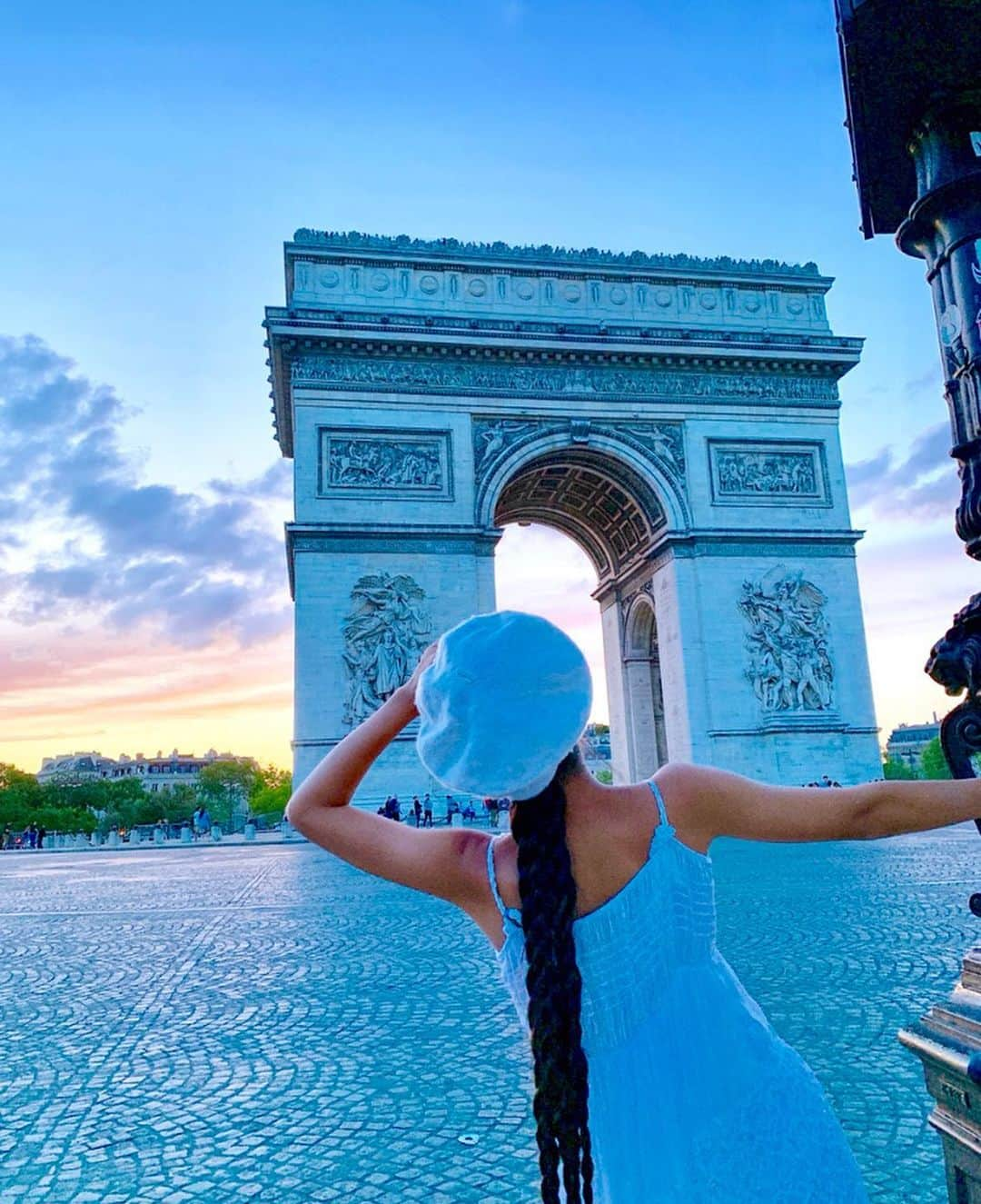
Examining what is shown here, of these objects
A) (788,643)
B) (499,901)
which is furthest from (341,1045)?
(788,643)

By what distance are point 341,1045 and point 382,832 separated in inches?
104

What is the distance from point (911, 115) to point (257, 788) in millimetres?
98136

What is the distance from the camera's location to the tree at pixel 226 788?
268ft

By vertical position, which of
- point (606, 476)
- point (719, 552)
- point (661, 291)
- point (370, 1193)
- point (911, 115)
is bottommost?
point (370, 1193)

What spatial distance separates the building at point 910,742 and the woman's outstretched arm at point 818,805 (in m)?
101

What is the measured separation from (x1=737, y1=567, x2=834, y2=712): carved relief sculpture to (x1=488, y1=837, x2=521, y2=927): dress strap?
20.1m

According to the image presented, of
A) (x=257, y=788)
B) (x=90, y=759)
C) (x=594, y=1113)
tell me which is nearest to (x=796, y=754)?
(x=594, y=1113)

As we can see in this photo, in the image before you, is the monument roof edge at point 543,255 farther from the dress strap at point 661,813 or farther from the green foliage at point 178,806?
the green foliage at point 178,806

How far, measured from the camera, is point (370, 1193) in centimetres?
223

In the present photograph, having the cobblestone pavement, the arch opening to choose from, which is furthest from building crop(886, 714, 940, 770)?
the cobblestone pavement

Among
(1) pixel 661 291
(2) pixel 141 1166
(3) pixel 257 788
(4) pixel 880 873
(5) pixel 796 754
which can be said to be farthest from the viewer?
(3) pixel 257 788

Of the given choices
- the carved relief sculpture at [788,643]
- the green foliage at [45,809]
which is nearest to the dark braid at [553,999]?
the carved relief sculpture at [788,643]

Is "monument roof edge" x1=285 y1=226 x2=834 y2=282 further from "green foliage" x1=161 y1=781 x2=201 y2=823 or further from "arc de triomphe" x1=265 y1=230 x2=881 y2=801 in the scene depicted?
"green foliage" x1=161 y1=781 x2=201 y2=823

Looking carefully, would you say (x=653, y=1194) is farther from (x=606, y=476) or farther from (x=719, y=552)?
(x=606, y=476)
